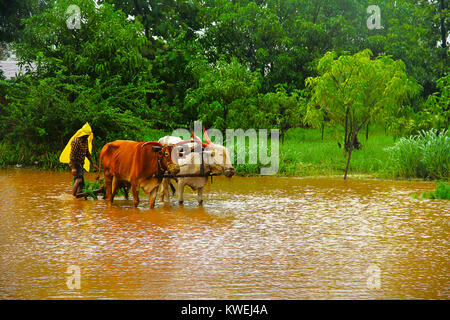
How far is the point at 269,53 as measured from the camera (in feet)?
106

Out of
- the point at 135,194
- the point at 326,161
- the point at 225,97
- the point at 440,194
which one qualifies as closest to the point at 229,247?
the point at 135,194

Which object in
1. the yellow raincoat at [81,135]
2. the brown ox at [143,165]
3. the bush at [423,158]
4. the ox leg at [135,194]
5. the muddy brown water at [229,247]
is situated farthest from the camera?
the bush at [423,158]

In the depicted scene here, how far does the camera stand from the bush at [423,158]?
733 inches

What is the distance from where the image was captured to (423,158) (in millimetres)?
18766

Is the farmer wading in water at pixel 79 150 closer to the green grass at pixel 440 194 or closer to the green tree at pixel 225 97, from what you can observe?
the green grass at pixel 440 194

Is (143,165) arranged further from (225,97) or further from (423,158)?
(225,97)

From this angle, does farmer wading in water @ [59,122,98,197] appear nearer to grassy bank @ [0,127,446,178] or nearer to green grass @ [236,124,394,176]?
grassy bank @ [0,127,446,178]

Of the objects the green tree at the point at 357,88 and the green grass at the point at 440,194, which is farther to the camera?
the green tree at the point at 357,88

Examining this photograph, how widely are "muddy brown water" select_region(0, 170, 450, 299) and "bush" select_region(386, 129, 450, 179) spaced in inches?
174

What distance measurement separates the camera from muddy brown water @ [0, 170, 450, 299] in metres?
6.84

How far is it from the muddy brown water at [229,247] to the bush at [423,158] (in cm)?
442

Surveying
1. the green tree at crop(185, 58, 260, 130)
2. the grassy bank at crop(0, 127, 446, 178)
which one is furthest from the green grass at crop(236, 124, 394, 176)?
the green tree at crop(185, 58, 260, 130)

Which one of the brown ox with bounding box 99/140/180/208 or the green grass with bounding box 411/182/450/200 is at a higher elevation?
the brown ox with bounding box 99/140/180/208

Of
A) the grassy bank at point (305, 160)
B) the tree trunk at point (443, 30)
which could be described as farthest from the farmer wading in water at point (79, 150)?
the tree trunk at point (443, 30)
